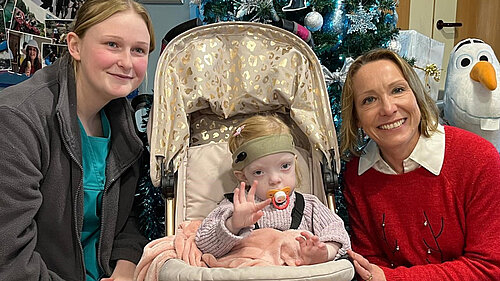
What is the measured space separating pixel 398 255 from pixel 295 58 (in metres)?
0.78

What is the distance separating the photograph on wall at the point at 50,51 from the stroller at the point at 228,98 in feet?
2.65

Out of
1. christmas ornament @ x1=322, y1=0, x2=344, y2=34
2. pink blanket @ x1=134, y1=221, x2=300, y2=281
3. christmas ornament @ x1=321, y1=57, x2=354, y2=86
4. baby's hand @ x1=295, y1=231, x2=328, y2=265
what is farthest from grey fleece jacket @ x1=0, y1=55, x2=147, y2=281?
christmas ornament @ x1=322, y1=0, x2=344, y2=34

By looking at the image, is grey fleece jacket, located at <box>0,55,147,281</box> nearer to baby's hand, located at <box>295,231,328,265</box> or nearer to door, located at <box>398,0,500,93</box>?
baby's hand, located at <box>295,231,328,265</box>

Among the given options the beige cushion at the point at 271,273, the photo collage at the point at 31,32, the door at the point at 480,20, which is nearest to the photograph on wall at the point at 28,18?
the photo collage at the point at 31,32

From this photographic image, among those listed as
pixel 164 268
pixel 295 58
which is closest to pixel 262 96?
pixel 295 58

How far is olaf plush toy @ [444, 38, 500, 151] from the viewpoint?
7.71 ft

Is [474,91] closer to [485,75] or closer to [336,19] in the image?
[485,75]

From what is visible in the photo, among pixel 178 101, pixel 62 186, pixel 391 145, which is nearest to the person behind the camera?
pixel 62 186

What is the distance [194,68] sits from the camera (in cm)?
171

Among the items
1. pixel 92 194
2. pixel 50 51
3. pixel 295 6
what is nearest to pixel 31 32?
pixel 50 51

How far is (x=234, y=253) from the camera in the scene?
4.45 feet

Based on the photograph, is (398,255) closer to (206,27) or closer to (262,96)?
(262,96)

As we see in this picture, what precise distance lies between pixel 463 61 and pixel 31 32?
2137mm

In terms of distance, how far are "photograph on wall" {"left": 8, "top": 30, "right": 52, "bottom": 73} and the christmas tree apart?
0.73 metres
